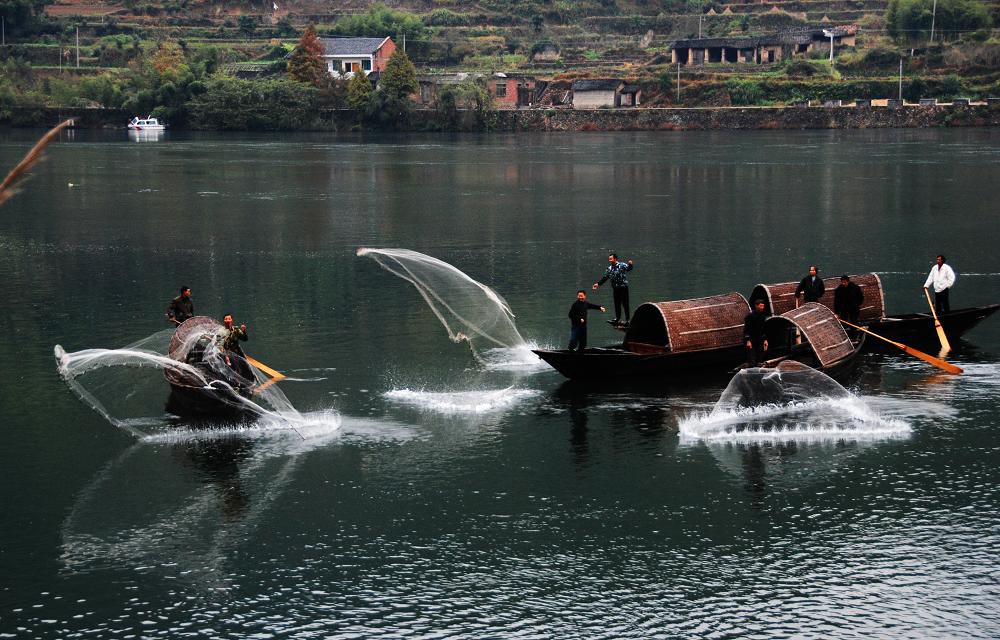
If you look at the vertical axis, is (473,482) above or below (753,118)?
below

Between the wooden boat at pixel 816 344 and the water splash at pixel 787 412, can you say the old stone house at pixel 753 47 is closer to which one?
the wooden boat at pixel 816 344

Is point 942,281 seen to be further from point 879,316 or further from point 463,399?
point 463,399

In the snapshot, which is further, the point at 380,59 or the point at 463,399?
the point at 380,59

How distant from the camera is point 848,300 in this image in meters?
40.8

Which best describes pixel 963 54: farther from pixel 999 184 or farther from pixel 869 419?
pixel 869 419

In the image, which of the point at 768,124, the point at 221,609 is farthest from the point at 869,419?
the point at 768,124

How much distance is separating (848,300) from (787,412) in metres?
7.89

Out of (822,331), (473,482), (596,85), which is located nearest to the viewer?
(473,482)

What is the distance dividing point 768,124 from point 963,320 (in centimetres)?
14375

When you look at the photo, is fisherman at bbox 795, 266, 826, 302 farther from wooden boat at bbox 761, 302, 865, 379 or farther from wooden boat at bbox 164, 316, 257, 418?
wooden boat at bbox 164, 316, 257, 418

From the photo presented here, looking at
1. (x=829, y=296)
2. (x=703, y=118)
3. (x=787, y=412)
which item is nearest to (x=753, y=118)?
(x=703, y=118)

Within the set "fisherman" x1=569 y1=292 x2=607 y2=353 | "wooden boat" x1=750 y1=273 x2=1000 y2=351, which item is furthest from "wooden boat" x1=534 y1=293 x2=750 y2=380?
"wooden boat" x1=750 y1=273 x2=1000 y2=351

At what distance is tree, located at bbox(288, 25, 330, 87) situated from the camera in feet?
628

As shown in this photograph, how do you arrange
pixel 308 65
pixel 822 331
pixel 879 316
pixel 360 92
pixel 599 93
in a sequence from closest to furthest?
pixel 822 331
pixel 879 316
pixel 599 93
pixel 360 92
pixel 308 65
